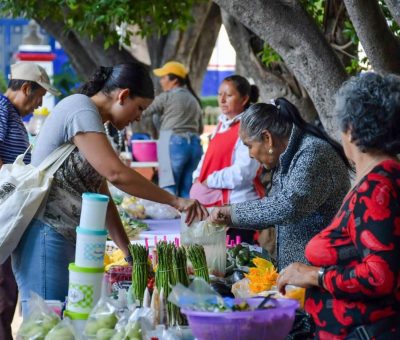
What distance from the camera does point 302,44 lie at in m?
6.02

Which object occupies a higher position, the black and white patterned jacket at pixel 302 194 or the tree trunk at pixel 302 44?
the tree trunk at pixel 302 44

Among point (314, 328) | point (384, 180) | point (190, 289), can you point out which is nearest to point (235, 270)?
point (314, 328)

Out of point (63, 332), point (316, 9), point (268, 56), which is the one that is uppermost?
point (316, 9)

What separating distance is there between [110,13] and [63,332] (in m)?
6.54

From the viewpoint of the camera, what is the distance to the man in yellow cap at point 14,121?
20.1ft

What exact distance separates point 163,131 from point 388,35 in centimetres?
609

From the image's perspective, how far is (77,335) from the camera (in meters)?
3.62

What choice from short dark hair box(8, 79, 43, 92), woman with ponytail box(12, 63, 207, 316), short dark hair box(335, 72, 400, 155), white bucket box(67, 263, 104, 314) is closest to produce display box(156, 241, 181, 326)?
white bucket box(67, 263, 104, 314)

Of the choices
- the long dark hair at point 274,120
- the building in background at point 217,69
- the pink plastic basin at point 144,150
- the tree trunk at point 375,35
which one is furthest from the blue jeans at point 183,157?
the building in background at point 217,69

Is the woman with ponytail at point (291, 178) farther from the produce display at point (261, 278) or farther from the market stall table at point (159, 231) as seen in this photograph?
the market stall table at point (159, 231)

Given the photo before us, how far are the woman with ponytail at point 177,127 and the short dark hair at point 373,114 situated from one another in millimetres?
8015

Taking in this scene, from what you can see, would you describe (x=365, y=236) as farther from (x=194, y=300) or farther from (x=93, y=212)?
(x=93, y=212)

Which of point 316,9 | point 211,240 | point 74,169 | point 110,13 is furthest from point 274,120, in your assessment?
point 110,13

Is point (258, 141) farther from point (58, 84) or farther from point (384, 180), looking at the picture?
point (58, 84)
